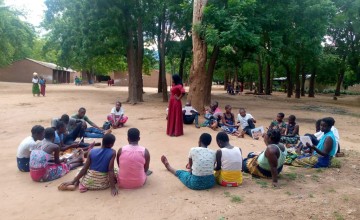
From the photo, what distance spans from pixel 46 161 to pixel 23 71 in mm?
49545

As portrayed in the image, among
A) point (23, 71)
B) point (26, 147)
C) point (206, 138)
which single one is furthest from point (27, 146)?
point (23, 71)

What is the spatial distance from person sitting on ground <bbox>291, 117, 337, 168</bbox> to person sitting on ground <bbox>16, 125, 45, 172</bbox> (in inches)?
198

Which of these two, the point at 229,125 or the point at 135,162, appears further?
the point at 229,125

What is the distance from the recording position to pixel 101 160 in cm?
511

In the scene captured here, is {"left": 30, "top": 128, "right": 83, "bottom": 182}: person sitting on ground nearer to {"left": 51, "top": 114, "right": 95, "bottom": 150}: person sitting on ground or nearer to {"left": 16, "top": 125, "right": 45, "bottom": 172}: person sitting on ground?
{"left": 16, "top": 125, "right": 45, "bottom": 172}: person sitting on ground

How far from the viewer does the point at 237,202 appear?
480 cm

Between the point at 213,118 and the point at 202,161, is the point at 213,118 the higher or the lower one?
the higher one

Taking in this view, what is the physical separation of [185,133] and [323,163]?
429 cm

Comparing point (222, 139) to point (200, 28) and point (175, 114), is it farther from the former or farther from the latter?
point (200, 28)

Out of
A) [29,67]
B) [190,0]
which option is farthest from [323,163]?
[29,67]

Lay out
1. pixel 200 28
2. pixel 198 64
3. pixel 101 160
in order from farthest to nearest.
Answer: pixel 198 64 → pixel 200 28 → pixel 101 160

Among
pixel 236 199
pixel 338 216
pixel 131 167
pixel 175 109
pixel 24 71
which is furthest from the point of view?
pixel 24 71

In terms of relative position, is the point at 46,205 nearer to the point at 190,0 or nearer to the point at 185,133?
the point at 185,133

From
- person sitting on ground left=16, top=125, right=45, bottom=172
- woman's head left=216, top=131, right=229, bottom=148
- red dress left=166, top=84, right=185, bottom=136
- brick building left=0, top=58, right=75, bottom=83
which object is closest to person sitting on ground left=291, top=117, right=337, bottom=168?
woman's head left=216, top=131, right=229, bottom=148
